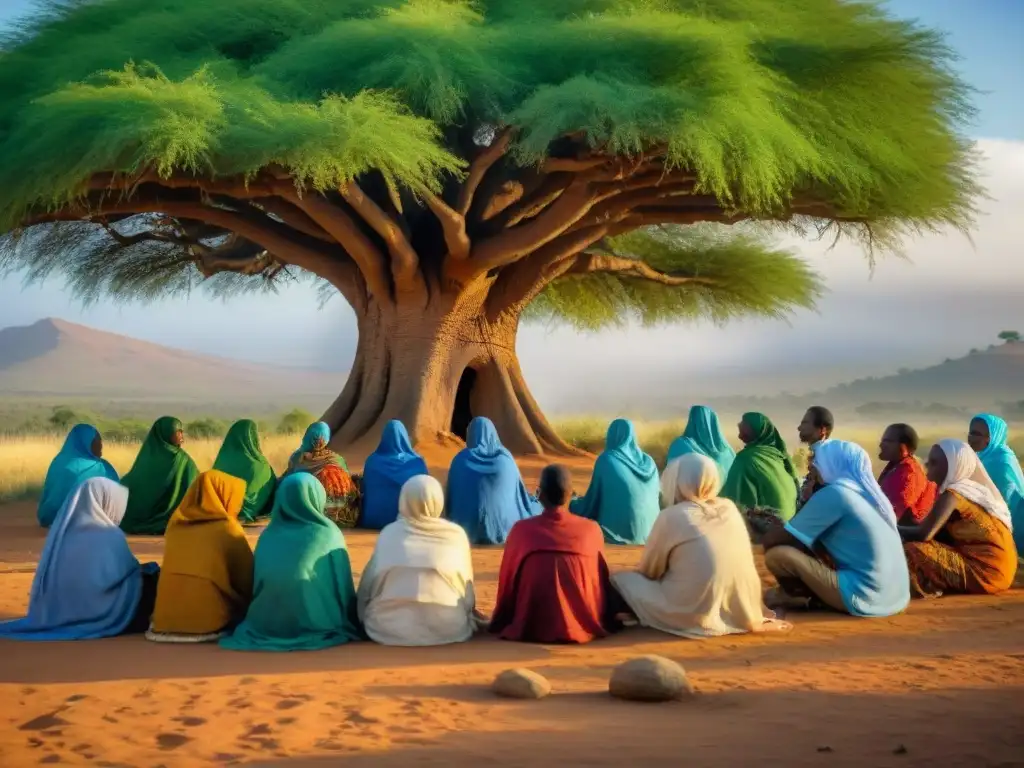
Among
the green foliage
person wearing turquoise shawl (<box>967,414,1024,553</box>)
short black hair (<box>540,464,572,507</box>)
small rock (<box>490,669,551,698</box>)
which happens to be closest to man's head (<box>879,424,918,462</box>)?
person wearing turquoise shawl (<box>967,414,1024,553</box>)

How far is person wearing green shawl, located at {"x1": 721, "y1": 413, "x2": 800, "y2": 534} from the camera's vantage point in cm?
1119

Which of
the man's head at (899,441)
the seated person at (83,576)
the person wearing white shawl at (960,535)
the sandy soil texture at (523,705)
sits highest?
the man's head at (899,441)

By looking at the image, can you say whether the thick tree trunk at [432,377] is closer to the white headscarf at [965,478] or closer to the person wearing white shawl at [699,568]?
the white headscarf at [965,478]

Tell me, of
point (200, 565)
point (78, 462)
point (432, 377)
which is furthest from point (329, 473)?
point (432, 377)

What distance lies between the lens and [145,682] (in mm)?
6602

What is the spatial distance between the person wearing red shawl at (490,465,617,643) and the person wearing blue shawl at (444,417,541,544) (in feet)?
13.2

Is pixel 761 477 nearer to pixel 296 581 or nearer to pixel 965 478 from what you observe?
pixel 965 478

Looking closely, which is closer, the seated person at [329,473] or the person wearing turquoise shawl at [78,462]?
the person wearing turquoise shawl at [78,462]

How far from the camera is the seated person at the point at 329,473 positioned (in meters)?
12.5

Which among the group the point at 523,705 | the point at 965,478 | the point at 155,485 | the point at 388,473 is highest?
the point at 965,478

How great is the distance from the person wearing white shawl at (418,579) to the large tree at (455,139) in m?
7.96

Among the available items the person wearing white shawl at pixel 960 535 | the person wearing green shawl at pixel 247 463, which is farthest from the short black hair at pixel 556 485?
the person wearing green shawl at pixel 247 463

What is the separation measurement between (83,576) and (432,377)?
11.6m

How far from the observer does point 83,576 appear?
777 centimetres
